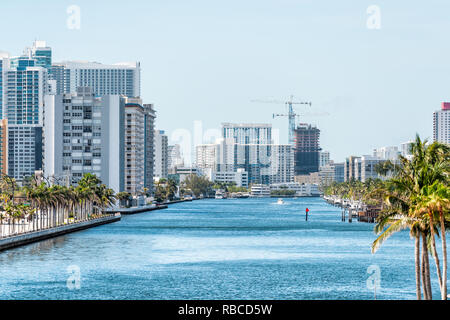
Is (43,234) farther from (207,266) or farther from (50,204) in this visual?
(207,266)

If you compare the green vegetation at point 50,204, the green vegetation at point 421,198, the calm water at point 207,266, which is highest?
the green vegetation at point 421,198

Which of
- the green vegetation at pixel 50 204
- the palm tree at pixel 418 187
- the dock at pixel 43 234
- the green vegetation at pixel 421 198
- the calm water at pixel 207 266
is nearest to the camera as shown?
the green vegetation at pixel 421 198

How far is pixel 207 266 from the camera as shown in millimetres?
82812

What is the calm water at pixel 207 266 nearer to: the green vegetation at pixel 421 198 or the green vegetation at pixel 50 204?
the green vegetation at pixel 50 204

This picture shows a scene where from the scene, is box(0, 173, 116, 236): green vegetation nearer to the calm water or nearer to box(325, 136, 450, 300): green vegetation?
the calm water

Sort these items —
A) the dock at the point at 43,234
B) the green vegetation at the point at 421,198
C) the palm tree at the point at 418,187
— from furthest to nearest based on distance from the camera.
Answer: the dock at the point at 43,234 → the palm tree at the point at 418,187 → the green vegetation at the point at 421,198

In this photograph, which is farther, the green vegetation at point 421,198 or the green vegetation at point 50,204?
the green vegetation at point 50,204

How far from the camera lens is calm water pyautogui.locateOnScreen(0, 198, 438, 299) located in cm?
6219

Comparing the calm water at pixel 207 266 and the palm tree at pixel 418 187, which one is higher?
the palm tree at pixel 418 187

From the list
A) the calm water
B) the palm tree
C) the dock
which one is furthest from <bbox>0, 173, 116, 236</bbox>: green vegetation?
the palm tree

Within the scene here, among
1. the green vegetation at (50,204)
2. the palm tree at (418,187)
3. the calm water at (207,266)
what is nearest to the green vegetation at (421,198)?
the palm tree at (418,187)

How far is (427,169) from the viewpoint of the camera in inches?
1457

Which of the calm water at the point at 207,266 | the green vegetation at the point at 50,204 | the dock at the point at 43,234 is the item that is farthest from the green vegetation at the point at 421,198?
the green vegetation at the point at 50,204

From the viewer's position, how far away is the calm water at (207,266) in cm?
6219
